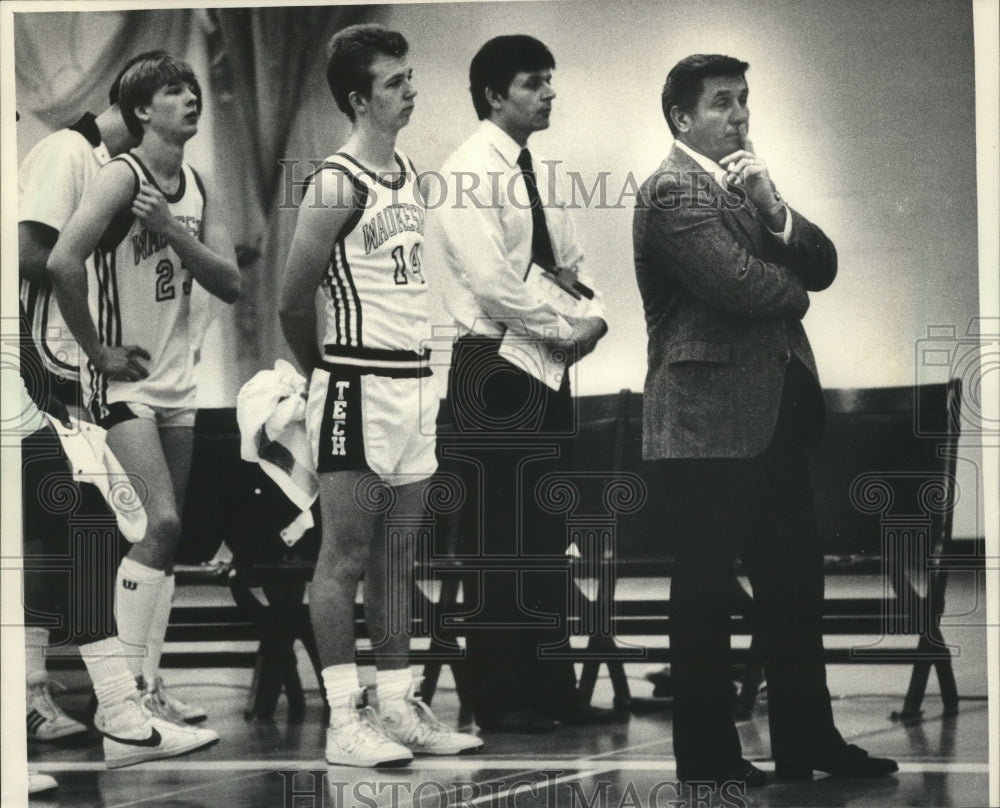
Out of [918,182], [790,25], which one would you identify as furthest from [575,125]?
[918,182]

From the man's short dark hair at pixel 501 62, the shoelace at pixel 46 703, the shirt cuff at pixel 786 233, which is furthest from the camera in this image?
the shoelace at pixel 46 703

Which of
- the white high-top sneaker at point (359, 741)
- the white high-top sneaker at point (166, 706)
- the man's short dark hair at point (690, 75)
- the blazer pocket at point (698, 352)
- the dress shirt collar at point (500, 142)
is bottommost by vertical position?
the white high-top sneaker at point (359, 741)

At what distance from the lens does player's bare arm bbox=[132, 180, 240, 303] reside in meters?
4.03

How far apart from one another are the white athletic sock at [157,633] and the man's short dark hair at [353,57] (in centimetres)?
155

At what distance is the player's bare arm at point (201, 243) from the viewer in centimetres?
403

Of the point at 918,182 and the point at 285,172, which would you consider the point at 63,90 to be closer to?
the point at 285,172

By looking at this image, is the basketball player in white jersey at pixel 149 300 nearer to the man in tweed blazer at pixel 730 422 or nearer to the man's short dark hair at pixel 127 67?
the man's short dark hair at pixel 127 67

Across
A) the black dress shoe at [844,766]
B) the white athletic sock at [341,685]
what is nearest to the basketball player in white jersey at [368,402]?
the white athletic sock at [341,685]

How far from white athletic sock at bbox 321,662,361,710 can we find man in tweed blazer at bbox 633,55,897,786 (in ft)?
3.14

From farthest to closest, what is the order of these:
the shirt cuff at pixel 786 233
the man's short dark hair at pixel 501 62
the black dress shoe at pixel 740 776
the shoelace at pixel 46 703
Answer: the shoelace at pixel 46 703
the man's short dark hair at pixel 501 62
the shirt cuff at pixel 786 233
the black dress shoe at pixel 740 776

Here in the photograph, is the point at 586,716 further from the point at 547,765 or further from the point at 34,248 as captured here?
the point at 34,248

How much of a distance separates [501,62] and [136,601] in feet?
6.51

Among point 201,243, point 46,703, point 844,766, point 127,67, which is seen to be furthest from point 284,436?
point 844,766

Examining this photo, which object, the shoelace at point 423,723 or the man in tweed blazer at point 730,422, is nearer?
the man in tweed blazer at point 730,422
